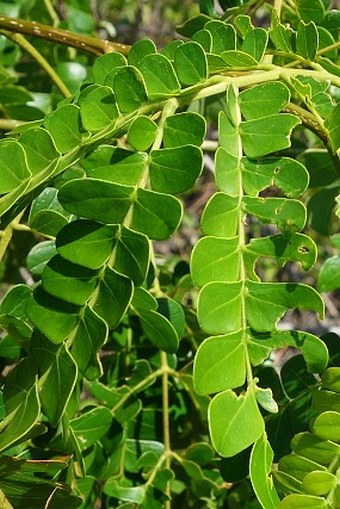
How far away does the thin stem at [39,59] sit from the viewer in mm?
1207

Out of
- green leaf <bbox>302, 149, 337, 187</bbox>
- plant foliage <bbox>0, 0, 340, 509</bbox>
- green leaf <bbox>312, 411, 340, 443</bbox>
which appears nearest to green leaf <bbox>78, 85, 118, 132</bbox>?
plant foliage <bbox>0, 0, 340, 509</bbox>

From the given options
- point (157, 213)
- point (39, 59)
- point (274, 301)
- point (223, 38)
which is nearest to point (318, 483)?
point (274, 301)

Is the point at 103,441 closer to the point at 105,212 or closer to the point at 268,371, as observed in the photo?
the point at 268,371

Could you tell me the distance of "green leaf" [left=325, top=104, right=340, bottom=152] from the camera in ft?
2.57

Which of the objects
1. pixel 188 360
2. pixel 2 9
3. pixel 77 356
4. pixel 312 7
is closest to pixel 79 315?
pixel 77 356

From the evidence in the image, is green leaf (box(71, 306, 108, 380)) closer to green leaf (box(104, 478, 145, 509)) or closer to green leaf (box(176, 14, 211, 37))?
green leaf (box(104, 478, 145, 509))

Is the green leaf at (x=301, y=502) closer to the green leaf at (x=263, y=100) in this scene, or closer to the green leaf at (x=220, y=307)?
the green leaf at (x=220, y=307)

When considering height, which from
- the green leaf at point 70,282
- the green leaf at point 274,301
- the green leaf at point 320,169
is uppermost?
the green leaf at point 70,282

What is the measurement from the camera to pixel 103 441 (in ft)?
3.45

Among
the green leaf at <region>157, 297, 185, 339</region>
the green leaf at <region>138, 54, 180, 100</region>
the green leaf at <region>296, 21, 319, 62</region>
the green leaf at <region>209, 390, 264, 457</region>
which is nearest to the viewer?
the green leaf at <region>209, 390, 264, 457</region>

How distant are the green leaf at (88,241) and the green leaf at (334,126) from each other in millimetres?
225

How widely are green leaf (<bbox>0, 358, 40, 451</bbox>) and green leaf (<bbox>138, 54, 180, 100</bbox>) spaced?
27 centimetres

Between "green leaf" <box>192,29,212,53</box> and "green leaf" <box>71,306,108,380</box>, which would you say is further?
"green leaf" <box>192,29,212,53</box>

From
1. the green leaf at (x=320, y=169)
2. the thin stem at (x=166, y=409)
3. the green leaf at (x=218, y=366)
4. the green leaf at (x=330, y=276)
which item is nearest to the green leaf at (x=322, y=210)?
the green leaf at (x=320, y=169)
